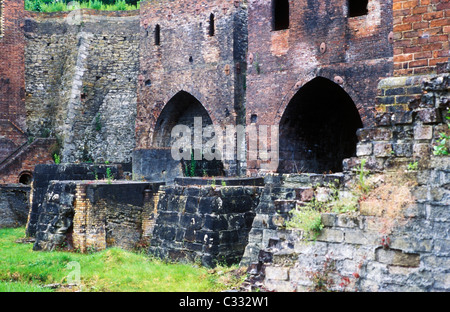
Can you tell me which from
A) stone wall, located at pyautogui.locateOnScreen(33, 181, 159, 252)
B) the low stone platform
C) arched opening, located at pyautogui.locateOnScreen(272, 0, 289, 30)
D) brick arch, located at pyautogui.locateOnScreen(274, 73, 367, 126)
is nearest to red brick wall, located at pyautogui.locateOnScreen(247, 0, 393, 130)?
brick arch, located at pyautogui.locateOnScreen(274, 73, 367, 126)

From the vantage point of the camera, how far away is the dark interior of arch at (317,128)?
565 inches

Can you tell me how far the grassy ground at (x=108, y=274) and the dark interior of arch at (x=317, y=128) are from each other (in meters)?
7.46

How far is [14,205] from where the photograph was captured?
12945mm

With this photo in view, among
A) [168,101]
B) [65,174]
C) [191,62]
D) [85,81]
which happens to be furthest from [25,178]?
[65,174]

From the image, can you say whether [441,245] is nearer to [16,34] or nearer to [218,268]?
[218,268]

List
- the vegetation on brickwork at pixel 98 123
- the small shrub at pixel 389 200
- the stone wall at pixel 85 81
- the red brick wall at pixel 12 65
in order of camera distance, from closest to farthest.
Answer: the small shrub at pixel 389 200 → the red brick wall at pixel 12 65 → the stone wall at pixel 85 81 → the vegetation on brickwork at pixel 98 123

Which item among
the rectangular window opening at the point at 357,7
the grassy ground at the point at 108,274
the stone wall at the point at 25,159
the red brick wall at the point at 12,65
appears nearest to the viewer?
the grassy ground at the point at 108,274

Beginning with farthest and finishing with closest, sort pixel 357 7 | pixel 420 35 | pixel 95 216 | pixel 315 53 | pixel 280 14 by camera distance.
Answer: pixel 357 7
pixel 280 14
pixel 315 53
pixel 95 216
pixel 420 35

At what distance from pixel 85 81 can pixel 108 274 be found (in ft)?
46.4

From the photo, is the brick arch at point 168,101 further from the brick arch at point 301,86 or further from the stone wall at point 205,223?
the stone wall at point 205,223

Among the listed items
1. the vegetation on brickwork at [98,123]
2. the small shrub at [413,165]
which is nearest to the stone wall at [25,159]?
the vegetation on brickwork at [98,123]

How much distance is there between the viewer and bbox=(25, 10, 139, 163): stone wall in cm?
1936

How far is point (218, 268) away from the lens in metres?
7.21

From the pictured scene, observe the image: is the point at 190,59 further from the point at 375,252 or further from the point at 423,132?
the point at 375,252
